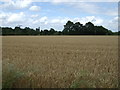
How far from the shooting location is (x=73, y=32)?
315 feet

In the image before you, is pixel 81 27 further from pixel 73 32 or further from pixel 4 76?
pixel 4 76

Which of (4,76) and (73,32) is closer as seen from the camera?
(4,76)

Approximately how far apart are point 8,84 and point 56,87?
1260 millimetres

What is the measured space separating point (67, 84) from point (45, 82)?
645 mm

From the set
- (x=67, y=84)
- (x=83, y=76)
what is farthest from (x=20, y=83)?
(x=83, y=76)

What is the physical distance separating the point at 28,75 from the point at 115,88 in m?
2.48

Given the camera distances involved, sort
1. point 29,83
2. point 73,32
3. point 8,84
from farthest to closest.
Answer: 1. point 73,32
2. point 29,83
3. point 8,84

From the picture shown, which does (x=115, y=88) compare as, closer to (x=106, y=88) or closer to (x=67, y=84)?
(x=106, y=88)

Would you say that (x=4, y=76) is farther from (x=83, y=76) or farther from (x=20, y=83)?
(x=83, y=76)

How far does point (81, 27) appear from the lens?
96250 millimetres

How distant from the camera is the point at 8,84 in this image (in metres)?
5.60

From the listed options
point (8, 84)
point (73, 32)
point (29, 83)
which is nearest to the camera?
point (8, 84)

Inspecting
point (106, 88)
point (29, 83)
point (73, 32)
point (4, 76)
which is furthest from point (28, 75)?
point (73, 32)

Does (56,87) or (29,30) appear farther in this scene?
(29,30)
